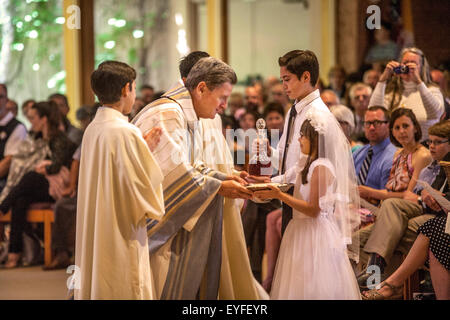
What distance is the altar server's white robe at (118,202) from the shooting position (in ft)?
11.6

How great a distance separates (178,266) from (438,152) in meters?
1.89

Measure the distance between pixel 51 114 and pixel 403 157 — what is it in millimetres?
3437

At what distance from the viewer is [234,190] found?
3.90 metres

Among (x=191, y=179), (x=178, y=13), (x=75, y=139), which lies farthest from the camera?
(x=178, y=13)

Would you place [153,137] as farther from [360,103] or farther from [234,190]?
[360,103]

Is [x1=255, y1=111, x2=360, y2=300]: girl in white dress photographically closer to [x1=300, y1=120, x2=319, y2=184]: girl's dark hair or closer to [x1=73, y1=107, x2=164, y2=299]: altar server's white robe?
[x1=300, y1=120, x2=319, y2=184]: girl's dark hair

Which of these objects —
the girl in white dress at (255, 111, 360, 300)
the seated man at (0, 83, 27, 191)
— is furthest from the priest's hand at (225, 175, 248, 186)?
the seated man at (0, 83, 27, 191)

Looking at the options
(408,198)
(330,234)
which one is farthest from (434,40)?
→ (330,234)

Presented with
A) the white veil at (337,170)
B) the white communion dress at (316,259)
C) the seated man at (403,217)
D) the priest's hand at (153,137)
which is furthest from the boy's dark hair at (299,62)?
the seated man at (403,217)

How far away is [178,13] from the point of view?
1038 centimetres

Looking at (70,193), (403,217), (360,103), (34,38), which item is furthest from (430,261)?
(34,38)
